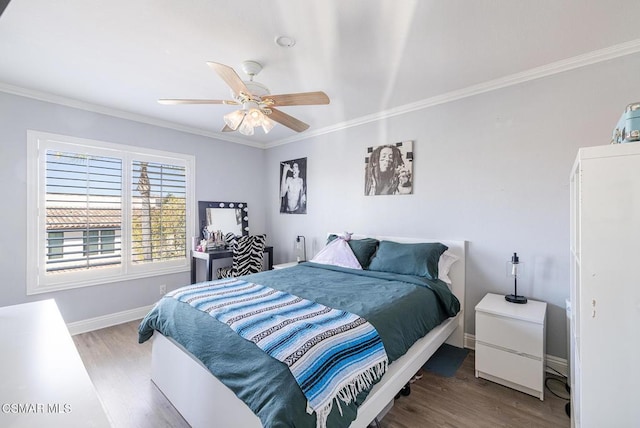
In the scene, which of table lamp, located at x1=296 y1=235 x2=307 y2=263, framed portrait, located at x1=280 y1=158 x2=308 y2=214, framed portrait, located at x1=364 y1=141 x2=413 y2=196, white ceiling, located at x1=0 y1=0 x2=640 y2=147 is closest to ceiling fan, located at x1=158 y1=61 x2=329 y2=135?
white ceiling, located at x1=0 y1=0 x2=640 y2=147

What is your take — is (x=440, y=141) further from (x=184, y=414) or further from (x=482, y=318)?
(x=184, y=414)

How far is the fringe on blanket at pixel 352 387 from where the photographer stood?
1.20 m

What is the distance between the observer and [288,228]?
461 centimetres

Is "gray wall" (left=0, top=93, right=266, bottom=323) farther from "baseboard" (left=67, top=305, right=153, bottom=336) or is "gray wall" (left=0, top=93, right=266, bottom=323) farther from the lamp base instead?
the lamp base

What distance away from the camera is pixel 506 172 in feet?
8.52

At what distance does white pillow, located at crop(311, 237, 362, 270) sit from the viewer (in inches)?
122

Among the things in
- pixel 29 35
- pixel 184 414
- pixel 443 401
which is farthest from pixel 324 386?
pixel 29 35

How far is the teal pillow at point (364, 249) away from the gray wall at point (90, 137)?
88.2 inches

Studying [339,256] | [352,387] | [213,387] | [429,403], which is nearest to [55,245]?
[213,387]

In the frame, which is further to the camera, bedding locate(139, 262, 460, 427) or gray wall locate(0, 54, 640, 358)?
gray wall locate(0, 54, 640, 358)

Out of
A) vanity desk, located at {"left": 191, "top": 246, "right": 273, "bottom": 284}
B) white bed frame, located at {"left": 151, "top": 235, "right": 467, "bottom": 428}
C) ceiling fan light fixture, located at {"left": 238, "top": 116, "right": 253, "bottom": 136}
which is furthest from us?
vanity desk, located at {"left": 191, "top": 246, "right": 273, "bottom": 284}

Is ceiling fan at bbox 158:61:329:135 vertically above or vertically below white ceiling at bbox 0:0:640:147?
below

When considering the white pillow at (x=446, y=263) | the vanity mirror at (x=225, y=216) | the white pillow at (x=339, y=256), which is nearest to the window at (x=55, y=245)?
the vanity mirror at (x=225, y=216)

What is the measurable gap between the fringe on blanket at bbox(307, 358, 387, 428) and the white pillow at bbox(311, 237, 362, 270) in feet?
5.02
